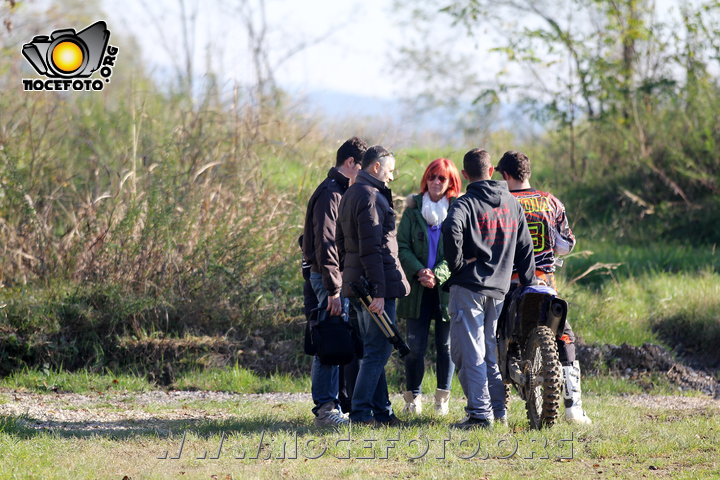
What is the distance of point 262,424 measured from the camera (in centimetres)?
730

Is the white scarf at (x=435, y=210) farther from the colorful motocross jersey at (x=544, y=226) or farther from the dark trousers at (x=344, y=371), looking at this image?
the dark trousers at (x=344, y=371)

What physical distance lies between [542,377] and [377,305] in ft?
4.04

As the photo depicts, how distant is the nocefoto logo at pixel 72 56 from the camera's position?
1195 cm

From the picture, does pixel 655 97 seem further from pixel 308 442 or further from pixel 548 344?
pixel 308 442

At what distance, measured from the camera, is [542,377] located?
673cm

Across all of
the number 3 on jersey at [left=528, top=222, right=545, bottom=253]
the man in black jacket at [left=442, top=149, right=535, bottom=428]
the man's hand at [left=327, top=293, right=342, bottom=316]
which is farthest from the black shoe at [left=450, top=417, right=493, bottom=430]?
the number 3 on jersey at [left=528, top=222, right=545, bottom=253]

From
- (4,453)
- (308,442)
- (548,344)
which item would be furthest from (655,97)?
(4,453)

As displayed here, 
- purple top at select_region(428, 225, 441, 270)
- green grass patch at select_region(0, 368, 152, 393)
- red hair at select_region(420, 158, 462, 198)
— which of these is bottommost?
green grass patch at select_region(0, 368, 152, 393)

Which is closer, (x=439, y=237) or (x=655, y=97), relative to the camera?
(x=439, y=237)

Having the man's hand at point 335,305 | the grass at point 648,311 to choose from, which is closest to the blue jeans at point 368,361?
the man's hand at point 335,305

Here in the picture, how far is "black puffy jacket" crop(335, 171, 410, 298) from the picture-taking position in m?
6.74

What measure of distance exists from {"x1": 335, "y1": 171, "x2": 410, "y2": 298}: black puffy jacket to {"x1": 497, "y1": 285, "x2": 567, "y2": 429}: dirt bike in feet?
2.81

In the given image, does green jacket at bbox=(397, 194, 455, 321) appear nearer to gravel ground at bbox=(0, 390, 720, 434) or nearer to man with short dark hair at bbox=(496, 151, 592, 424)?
man with short dark hair at bbox=(496, 151, 592, 424)

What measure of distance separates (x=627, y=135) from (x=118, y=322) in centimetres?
930
